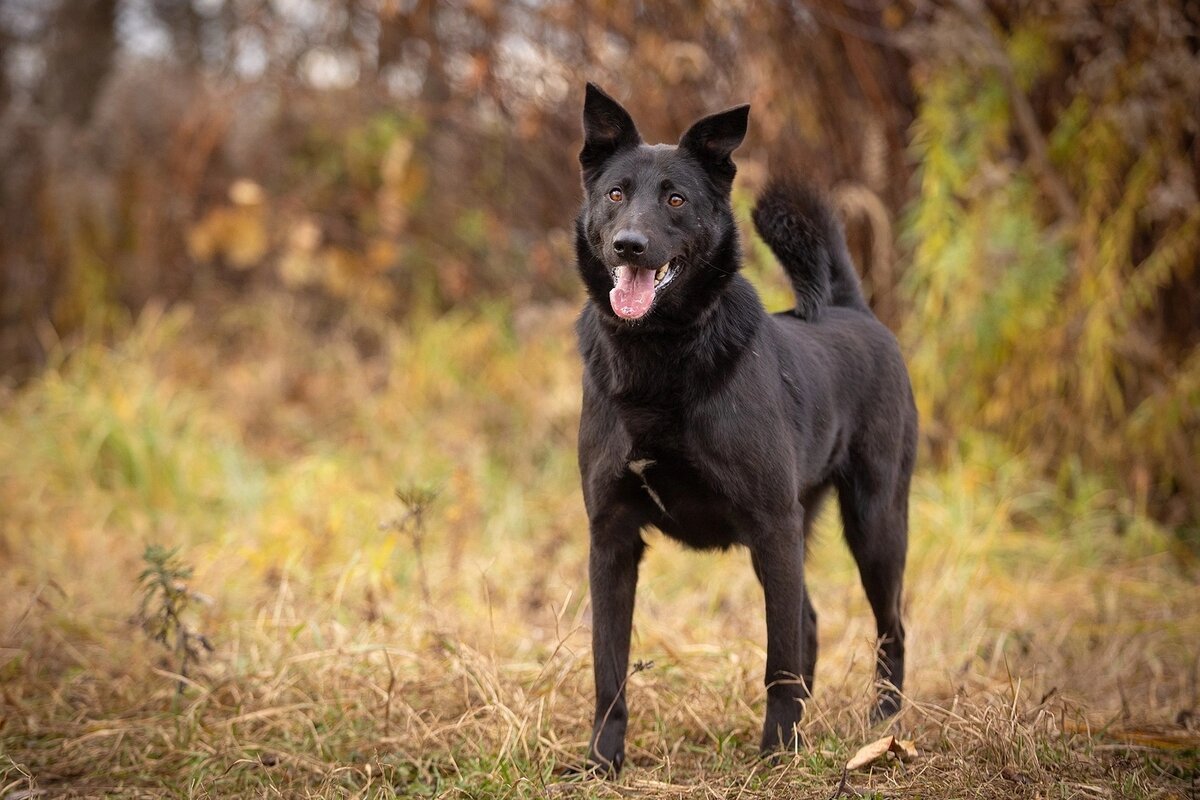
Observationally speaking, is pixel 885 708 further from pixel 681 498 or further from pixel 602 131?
pixel 602 131

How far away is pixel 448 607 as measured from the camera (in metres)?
3.97

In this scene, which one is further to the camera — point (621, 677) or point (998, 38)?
point (998, 38)

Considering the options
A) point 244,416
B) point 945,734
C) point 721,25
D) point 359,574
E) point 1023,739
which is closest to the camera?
point 1023,739

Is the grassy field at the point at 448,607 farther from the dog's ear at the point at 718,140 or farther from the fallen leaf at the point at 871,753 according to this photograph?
the dog's ear at the point at 718,140

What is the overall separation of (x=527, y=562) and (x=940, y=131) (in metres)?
2.75

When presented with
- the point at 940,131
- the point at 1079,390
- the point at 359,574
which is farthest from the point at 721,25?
the point at 359,574

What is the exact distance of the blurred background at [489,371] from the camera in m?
3.10

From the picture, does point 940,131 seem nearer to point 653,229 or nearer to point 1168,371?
point 1168,371

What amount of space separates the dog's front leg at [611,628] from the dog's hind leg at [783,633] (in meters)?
0.32

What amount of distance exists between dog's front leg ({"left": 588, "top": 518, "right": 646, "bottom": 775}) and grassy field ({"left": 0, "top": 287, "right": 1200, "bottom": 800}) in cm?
10

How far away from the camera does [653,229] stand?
257cm

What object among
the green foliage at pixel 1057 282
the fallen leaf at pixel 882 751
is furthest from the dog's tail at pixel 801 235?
the green foliage at pixel 1057 282

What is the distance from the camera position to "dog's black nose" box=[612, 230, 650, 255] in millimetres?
2506

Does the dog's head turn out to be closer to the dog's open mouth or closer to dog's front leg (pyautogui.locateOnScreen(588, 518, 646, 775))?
the dog's open mouth
